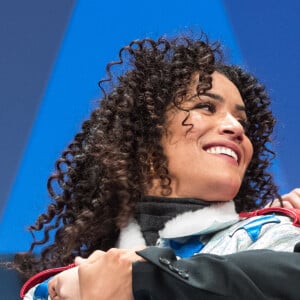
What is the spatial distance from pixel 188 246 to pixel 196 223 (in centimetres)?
4

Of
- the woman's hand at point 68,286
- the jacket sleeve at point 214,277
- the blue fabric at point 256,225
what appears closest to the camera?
the jacket sleeve at point 214,277

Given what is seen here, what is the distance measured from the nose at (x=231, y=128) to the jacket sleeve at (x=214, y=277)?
58 centimetres

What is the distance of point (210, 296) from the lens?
83cm

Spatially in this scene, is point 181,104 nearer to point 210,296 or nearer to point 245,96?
point 245,96

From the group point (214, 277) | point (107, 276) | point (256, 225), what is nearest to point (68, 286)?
point (107, 276)

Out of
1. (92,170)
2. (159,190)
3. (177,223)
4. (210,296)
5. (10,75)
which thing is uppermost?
(10,75)

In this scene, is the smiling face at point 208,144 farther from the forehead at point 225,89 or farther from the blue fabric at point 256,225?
the blue fabric at point 256,225

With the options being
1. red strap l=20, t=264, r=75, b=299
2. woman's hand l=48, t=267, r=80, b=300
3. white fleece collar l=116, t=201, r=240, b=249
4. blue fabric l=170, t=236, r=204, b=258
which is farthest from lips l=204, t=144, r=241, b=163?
woman's hand l=48, t=267, r=80, b=300

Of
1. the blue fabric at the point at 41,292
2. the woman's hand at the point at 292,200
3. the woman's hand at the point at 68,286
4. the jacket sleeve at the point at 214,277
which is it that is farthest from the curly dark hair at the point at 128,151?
the jacket sleeve at the point at 214,277

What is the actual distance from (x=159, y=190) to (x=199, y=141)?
13 cm

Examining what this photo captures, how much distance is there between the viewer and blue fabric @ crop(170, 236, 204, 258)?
1.24m

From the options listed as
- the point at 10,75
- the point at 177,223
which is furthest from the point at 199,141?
the point at 10,75

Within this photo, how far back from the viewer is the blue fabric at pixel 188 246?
1.24 metres

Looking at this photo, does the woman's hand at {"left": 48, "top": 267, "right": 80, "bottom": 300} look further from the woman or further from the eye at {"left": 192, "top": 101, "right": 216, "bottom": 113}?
the eye at {"left": 192, "top": 101, "right": 216, "bottom": 113}
